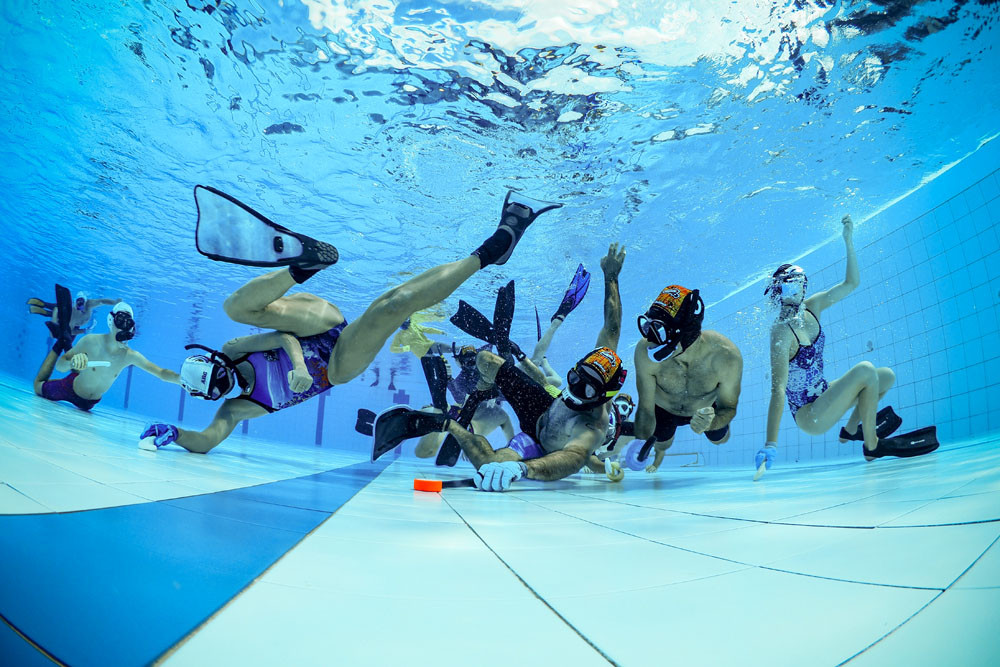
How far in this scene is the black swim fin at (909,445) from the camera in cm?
488

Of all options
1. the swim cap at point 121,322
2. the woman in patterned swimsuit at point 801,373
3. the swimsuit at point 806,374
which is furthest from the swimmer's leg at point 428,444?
the swimsuit at point 806,374

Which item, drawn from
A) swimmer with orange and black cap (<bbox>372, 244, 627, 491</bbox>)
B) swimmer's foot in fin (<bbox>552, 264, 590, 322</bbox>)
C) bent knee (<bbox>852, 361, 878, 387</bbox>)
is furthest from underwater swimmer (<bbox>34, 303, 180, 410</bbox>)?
bent knee (<bbox>852, 361, 878, 387</bbox>)

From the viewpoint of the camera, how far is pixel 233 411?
4.58m

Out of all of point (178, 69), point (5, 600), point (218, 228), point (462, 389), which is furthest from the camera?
point (462, 389)

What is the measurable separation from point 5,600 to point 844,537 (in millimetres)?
2008

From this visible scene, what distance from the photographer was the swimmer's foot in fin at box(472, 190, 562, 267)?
3691 mm

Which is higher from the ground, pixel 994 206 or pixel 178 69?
pixel 178 69

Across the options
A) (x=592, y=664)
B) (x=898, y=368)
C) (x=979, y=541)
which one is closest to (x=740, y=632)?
(x=592, y=664)

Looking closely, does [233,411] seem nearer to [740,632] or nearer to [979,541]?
[740,632]

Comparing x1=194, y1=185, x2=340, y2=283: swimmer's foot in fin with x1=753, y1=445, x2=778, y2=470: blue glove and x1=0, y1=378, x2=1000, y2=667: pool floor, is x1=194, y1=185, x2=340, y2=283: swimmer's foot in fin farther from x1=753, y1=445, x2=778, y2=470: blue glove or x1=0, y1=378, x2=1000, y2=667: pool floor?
x1=753, y1=445, x2=778, y2=470: blue glove

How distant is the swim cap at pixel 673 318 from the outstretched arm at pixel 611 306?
22.0 inches

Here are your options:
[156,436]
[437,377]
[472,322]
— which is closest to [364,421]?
[437,377]

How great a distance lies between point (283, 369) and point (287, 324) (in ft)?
2.31

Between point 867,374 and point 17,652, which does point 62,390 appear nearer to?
point 17,652
